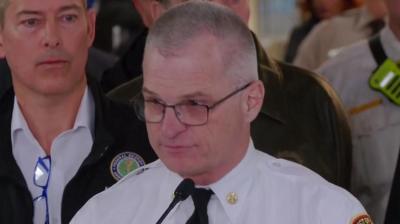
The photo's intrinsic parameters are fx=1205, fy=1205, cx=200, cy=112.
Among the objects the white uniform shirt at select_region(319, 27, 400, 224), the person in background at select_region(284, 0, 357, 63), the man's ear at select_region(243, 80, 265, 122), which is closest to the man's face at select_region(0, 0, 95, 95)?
the man's ear at select_region(243, 80, 265, 122)

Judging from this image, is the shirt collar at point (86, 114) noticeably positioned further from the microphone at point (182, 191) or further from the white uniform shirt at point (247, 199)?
the microphone at point (182, 191)

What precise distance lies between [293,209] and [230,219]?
13 centimetres

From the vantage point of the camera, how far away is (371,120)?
370cm

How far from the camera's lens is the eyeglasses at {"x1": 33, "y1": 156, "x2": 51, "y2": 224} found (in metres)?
2.99

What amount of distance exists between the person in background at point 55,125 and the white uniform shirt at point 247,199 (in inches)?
15.2

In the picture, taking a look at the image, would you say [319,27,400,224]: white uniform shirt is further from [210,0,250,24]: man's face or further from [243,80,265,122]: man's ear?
[243,80,265,122]: man's ear

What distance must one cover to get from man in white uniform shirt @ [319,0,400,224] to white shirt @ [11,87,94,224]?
3.17 ft

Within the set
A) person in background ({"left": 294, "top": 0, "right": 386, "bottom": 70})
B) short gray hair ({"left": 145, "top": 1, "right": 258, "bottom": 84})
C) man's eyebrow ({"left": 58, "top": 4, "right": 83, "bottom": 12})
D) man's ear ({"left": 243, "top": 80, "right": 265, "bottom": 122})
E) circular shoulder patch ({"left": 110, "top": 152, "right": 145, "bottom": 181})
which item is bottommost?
person in background ({"left": 294, "top": 0, "right": 386, "bottom": 70})

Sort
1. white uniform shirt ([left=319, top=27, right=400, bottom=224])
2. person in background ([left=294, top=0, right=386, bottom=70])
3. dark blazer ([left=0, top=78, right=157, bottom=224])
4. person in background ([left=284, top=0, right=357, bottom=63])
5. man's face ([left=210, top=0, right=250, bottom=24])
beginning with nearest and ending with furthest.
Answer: dark blazer ([left=0, top=78, right=157, bottom=224])
man's face ([left=210, top=0, right=250, bottom=24])
white uniform shirt ([left=319, top=27, right=400, bottom=224])
person in background ([left=294, top=0, right=386, bottom=70])
person in background ([left=284, top=0, right=357, bottom=63])

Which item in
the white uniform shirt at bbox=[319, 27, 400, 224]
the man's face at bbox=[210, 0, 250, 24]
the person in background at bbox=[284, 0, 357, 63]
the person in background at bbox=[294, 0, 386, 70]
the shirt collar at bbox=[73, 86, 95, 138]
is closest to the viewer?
the shirt collar at bbox=[73, 86, 95, 138]

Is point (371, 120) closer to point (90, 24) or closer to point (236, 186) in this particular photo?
point (90, 24)

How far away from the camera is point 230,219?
249 cm

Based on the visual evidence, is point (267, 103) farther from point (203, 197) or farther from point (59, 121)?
point (203, 197)

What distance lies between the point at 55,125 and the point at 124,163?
0.68 feet
